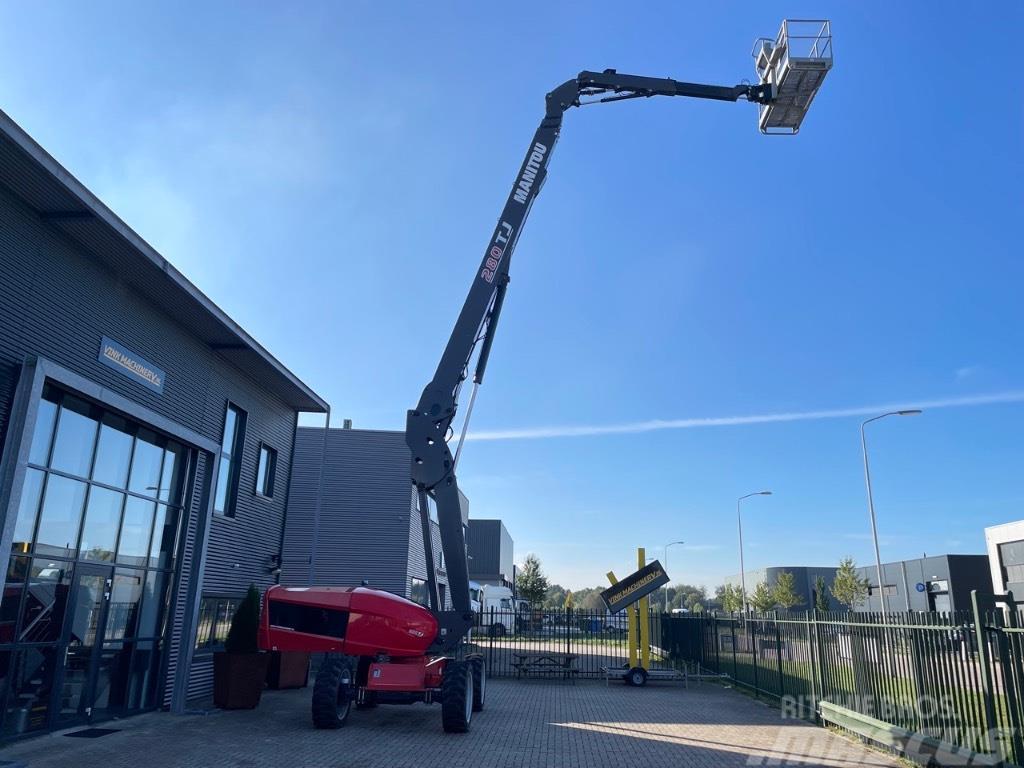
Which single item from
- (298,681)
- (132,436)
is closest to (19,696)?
(132,436)

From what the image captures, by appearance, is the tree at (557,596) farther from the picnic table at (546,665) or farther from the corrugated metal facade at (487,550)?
the picnic table at (546,665)

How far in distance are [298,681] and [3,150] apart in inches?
518

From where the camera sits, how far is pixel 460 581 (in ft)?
42.0

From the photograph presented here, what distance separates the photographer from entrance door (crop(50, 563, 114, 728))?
10.8m

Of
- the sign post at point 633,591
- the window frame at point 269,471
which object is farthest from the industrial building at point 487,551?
the window frame at point 269,471

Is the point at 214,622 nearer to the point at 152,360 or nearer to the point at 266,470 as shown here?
the point at 266,470

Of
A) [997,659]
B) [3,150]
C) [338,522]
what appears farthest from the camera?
[338,522]

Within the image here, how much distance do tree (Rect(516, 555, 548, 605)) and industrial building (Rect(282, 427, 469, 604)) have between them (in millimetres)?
34164

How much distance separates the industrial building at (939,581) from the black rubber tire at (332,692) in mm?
44626

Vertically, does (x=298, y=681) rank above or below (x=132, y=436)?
below

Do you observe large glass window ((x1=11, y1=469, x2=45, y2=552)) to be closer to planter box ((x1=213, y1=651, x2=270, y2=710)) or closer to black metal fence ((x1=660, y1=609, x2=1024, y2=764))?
planter box ((x1=213, y1=651, x2=270, y2=710))

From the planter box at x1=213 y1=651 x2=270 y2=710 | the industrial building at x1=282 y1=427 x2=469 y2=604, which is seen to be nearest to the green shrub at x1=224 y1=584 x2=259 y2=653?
the planter box at x1=213 y1=651 x2=270 y2=710

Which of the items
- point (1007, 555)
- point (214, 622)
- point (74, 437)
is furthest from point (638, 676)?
point (1007, 555)

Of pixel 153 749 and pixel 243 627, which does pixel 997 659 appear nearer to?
pixel 153 749
